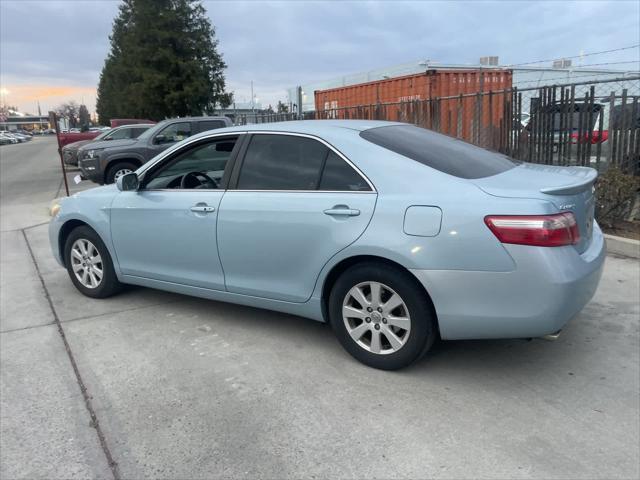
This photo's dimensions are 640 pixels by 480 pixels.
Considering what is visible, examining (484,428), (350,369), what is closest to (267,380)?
(350,369)

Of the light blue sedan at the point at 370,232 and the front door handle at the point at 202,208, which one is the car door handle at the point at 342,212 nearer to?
the light blue sedan at the point at 370,232

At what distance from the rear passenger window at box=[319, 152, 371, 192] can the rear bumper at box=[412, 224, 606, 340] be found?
699mm

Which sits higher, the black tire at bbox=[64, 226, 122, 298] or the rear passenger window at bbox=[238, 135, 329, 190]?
the rear passenger window at bbox=[238, 135, 329, 190]

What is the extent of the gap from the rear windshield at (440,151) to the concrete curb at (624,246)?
2628 mm

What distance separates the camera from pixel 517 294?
3014 millimetres

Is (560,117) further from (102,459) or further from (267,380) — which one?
(102,459)

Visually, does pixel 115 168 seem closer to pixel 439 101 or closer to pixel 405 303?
pixel 439 101

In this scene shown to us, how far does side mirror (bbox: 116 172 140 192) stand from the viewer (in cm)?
461

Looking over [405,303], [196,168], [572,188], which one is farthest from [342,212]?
[196,168]

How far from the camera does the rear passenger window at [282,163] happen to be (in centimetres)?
375

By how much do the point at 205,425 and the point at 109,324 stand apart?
193 cm

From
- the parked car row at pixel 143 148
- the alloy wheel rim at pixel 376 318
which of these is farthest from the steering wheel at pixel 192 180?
the parked car row at pixel 143 148

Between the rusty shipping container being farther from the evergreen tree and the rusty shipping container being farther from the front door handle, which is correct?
the evergreen tree

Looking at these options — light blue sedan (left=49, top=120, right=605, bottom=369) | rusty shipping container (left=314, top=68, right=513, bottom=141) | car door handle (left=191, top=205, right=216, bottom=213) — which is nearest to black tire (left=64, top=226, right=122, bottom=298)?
light blue sedan (left=49, top=120, right=605, bottom=369)
